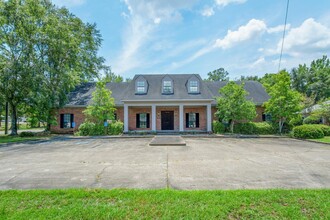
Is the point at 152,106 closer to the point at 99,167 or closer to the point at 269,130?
the point at 269,130

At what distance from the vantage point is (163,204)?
3.50m

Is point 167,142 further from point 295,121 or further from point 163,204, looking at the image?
point 295,121

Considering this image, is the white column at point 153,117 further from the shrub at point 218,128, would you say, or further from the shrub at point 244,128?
the shrub at point 244,128

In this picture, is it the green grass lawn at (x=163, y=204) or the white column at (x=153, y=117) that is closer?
the green grass lawn at (x=163, y=204)

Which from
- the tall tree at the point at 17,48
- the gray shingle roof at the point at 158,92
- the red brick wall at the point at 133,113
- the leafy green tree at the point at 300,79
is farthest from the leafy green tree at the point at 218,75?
the tall tree at the point at 17,48

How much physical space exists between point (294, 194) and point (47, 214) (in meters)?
4.55

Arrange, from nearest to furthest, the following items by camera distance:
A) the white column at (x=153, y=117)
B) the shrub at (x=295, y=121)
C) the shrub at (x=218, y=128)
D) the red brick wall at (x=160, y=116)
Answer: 1. the shrub at (x=295, y=121)
2. the shrub at (x=218, y=128)
3. the white column at (x=153, y=117)
4. the red brick wall at (x=160, y=116)

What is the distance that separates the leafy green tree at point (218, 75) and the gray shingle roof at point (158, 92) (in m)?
37.9

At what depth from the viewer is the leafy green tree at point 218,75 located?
60.3m

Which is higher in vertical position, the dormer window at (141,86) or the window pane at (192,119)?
the dormer window at (141,86)

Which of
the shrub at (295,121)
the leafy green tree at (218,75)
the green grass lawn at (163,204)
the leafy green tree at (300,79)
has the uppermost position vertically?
the leafy green tree at (218,75)

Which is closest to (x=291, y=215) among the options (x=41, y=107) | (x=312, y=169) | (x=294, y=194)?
(x=294, y=194)

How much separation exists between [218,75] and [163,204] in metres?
61.6

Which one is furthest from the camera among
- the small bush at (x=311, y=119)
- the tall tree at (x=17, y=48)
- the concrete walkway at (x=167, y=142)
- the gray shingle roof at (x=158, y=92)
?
the gray shingle roof at (x=158, y=92)
